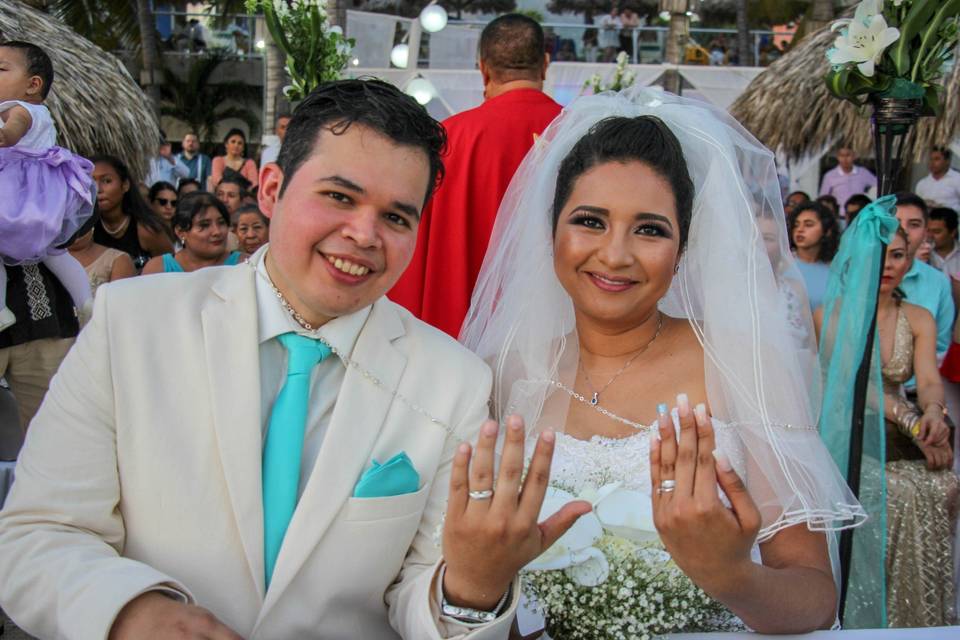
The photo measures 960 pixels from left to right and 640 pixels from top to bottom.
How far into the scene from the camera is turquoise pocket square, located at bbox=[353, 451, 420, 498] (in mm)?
2080

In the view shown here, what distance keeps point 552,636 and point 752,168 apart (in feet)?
5.17

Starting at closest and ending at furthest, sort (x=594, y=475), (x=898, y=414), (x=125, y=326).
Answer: (x=125, y=326)
(x=594, y=475)
(x=898, y=414)

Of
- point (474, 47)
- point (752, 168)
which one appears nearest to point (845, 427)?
point (752, 168)

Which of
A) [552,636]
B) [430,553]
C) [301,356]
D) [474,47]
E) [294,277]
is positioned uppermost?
[474,47]

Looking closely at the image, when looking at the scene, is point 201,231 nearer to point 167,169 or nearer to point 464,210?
point 464,210

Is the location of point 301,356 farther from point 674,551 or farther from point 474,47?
point 474,47

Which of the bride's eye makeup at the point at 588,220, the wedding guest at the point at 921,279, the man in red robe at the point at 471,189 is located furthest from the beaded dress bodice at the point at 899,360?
the bride's eye makeup at the point at 588,220

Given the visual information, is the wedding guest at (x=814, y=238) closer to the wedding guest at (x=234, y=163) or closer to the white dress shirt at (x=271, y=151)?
the white dress shirt at (x=271, y=151)

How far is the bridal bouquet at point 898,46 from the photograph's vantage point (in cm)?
394

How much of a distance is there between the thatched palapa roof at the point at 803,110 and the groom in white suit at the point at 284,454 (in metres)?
10.1

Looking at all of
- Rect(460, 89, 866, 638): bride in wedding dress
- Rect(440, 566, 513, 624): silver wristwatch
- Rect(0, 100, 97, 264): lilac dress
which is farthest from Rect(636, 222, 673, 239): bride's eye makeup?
Rect(0, 100, 97, 264): lilac dress

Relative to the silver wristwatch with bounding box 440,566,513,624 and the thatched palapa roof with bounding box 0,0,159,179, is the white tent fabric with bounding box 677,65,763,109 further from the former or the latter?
the silver wristwatch with bounding box 440,566,513,624

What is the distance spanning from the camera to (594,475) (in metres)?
2.56

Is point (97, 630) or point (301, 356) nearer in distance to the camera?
point (97, 630)
